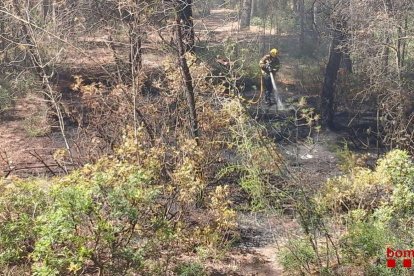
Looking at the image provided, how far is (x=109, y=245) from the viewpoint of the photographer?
18.3 ft

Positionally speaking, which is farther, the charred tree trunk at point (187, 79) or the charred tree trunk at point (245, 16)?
the charred tree trunk at point (245, 16)

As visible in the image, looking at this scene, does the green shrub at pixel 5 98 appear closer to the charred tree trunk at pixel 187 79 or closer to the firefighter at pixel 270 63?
the charred tree trunk at pixel 187 79

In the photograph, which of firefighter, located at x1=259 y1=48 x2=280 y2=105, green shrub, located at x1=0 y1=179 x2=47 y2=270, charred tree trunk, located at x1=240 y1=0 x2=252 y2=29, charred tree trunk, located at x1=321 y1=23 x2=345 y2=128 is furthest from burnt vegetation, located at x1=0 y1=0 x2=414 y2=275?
charred tree trunk, located at x1=240 y1=0 x2=252 y2=29

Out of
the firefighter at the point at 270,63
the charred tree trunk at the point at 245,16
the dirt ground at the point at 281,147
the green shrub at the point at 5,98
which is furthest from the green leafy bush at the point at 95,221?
the charred tree trunk at the point at 245,16

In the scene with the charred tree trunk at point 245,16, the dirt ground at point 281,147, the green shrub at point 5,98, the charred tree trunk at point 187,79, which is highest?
the charred tree trunk at point 245,16

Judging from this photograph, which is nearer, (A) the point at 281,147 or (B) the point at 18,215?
(B) the point at 18,215

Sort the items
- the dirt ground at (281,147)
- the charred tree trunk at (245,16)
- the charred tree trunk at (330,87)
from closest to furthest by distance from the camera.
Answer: the dirt ground at (281,147) → the charred tree trunk at (330,87) → the charred tree trunk at (245,16)

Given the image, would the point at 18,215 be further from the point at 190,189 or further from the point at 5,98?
the point at 5,98

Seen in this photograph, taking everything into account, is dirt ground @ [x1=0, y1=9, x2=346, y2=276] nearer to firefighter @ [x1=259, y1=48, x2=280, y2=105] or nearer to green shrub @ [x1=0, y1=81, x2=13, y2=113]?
green shrub @ [x1=0, y1=81, x2=13, y2=113]

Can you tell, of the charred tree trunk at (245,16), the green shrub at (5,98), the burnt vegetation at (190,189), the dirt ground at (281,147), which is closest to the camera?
the burnt vegetation at (190,189)

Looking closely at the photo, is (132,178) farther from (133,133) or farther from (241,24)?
(241,24)

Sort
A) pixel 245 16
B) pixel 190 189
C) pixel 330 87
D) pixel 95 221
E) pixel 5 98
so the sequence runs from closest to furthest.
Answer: pixel 95 221 < pixel 190 189 < pixel 5 98 < pixel 330 87 < pixel 245 16

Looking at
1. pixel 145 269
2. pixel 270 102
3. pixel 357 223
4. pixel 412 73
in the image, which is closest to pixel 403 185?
pixel 357 223

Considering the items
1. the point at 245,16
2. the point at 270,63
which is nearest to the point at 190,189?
the point at 270,63
